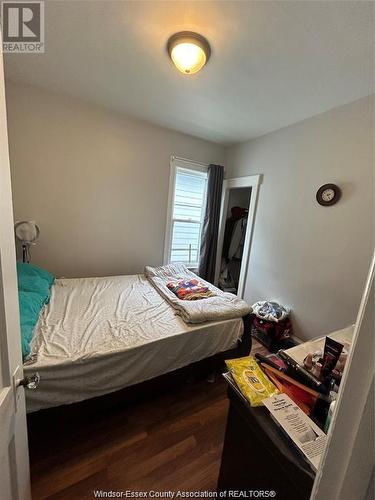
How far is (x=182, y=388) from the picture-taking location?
180 cm

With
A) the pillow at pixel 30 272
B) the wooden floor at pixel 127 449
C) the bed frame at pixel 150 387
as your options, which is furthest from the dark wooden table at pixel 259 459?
the pillow at pixel 30 272

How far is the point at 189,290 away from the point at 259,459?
1.47 m

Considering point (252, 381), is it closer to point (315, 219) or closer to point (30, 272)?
point (315, 219)

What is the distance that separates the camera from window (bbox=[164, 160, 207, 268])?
3131 mm

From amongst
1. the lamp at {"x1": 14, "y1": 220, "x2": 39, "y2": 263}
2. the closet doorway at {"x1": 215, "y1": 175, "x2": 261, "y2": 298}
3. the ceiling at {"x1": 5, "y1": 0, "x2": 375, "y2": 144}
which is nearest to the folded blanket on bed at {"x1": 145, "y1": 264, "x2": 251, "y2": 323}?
the closet doorway at {"x1": 215, "y1": 175, "x2": 261, "y2": 298}

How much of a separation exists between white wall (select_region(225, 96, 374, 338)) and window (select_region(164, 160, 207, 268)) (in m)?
0.84

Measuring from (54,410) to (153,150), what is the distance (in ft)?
9.26

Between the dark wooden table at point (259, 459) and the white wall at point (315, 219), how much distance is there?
1718 mm

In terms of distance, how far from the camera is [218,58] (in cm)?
151

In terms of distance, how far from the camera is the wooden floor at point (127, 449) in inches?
45.3

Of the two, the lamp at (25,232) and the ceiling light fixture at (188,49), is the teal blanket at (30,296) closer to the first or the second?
the lamp at (25,232)

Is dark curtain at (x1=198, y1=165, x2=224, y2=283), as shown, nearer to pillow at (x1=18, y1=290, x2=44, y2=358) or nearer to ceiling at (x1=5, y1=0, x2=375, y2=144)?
ceiling at (x1=5, y1=0, x2=375, y2=144)

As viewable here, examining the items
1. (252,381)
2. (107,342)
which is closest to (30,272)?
(107,342)

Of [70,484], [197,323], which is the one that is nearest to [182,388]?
[197,323]
